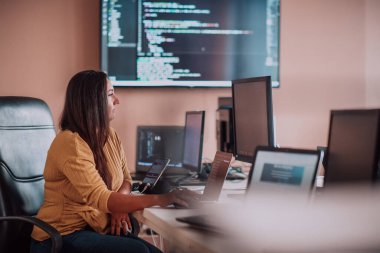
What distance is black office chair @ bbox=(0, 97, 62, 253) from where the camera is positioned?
6.82ft

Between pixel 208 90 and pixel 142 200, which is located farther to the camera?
pixel 208 90

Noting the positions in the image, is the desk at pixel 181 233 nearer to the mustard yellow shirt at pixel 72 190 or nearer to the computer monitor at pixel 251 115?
the mustard yellow shirt at pixel 72 190

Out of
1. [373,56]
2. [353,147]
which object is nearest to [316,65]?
[373,56]

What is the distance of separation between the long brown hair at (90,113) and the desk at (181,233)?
0.32 m

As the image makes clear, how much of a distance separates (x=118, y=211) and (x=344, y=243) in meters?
0.94

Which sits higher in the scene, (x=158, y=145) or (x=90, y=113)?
(x=90, y=113)

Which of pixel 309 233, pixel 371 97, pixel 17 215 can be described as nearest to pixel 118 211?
pixel 17 215

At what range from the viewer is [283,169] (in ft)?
4.99

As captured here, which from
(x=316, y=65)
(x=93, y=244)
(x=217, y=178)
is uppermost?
(x=316, y=65)

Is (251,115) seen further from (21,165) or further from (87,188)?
(21,165)

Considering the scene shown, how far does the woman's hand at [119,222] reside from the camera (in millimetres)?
1988

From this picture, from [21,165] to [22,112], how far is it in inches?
9.1

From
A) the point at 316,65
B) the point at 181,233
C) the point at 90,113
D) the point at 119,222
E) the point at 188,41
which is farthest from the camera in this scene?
the point at 316,65

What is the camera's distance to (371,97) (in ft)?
13.8
